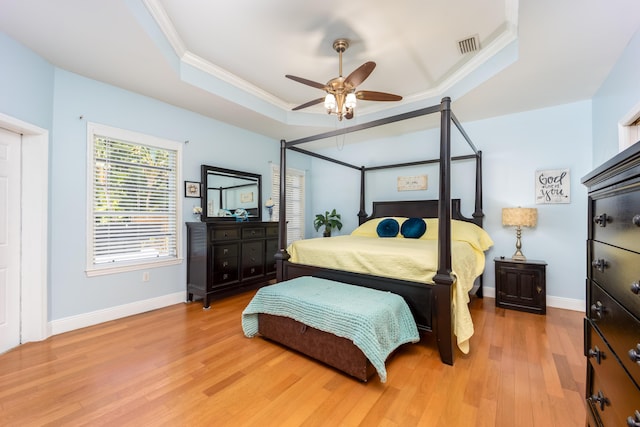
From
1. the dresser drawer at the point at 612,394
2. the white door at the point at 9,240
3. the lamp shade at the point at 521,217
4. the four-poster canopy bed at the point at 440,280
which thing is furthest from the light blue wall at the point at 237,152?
the dresser drawer at the point at 612,394

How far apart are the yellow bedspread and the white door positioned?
8.30ft

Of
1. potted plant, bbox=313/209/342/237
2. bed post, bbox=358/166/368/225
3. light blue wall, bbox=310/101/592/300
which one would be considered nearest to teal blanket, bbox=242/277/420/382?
bed post, bbox=358/166/368/225

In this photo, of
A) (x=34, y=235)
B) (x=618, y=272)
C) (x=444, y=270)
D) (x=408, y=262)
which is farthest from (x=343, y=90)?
(x=34, y=235)

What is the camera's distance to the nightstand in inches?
126

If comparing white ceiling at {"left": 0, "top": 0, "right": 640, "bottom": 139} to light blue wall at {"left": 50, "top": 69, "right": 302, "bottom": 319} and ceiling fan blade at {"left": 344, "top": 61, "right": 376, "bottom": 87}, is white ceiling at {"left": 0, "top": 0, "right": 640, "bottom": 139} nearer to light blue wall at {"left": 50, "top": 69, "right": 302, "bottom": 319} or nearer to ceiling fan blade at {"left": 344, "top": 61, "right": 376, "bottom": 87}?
light blue wall at {"left": 50, "top": 69, "right": 302, "bottom": 319}

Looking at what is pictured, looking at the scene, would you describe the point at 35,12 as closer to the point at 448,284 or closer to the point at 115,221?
the point at 115,221

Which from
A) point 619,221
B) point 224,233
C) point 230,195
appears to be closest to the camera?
point 619,221

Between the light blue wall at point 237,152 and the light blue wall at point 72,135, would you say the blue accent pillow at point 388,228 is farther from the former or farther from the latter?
the light blue wall at point 72,135

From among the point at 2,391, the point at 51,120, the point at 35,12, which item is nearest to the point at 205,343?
the point at 2,391

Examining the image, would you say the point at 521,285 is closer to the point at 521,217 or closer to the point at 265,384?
the point at 521,217

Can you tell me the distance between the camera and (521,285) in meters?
3.29

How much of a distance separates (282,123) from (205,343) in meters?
3.17

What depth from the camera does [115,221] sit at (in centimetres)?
311

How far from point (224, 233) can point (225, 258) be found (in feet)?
1.09
